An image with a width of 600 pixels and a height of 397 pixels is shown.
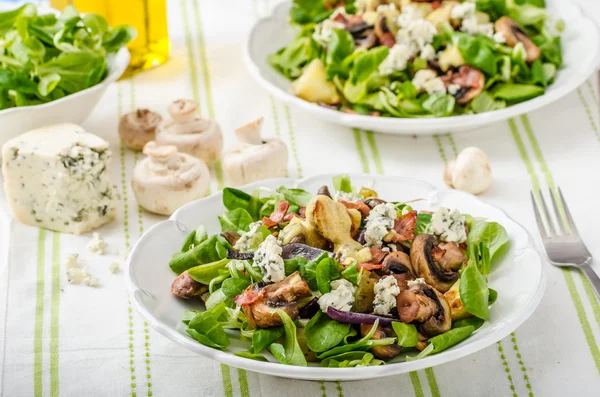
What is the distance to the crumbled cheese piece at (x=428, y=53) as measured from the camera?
251cm

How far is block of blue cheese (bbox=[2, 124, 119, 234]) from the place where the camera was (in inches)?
82.7

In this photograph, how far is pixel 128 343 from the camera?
1.80m

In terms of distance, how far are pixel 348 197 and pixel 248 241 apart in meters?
0.27

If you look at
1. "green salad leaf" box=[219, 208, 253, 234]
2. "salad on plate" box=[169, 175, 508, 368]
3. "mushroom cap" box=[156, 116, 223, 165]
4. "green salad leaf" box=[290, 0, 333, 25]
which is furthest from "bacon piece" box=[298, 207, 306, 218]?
"green salad leaf" box=[290, 0, 333, 25]

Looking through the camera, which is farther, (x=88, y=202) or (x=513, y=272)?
(x=88, y=202)

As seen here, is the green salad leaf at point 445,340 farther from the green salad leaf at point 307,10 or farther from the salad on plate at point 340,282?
the green salad leaf at point 307,10

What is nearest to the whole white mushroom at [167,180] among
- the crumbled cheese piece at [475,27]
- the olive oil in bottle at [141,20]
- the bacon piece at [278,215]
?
the bacon piece at [278,215]

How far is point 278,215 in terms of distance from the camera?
1.82 m

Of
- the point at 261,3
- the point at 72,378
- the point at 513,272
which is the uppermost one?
the point at 513,272

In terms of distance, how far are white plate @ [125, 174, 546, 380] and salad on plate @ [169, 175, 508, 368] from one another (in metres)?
0.03

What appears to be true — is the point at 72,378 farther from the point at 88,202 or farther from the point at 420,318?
the point at 420,318

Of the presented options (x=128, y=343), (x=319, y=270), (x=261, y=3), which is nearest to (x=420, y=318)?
(x=319, y=270)

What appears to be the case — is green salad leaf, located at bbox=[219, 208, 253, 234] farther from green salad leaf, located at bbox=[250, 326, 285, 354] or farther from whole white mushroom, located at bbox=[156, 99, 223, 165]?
whole white mushroom, located at bbox=[156, 99, 223, 165]

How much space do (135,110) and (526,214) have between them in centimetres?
125
